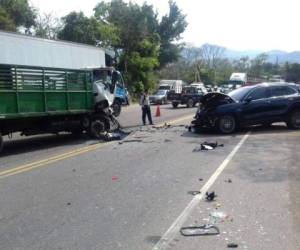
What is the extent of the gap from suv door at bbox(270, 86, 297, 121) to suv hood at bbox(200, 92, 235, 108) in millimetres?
1530

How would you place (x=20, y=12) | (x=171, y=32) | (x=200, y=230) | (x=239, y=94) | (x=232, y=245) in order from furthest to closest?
(x=171, y=32) < (x=20, y=12) < (x=239, y=94) < (x=200, y=230) < (x=232, y=245)

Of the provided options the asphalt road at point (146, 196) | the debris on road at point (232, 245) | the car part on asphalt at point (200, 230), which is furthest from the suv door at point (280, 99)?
the debris on road at point (232, 245)

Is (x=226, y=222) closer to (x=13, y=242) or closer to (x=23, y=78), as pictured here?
(x=13, y=242)

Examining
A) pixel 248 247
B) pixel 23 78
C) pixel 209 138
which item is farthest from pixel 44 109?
pixel 248 247

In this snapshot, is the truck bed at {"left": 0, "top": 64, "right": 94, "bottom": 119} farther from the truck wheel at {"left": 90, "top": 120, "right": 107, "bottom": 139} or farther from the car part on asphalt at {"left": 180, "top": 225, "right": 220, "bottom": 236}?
the car part on asphalt at {"left": 180, "top": 225, "right": 220, "bottom": 236}

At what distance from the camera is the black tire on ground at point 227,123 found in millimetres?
17703

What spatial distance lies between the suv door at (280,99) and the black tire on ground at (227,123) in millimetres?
1534

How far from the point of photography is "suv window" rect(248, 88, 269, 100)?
60.1 feet

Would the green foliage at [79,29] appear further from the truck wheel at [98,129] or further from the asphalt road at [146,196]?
the asphalt road at [146,196]

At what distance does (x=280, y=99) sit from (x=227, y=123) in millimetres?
2258

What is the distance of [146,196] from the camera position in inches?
310

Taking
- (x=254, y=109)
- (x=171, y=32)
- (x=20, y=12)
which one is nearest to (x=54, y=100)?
(x=254, y=109)

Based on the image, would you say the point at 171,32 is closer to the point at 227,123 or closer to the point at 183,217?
the point at 227,123

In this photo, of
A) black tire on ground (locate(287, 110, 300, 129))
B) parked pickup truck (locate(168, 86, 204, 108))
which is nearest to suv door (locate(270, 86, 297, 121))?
black tire on ground (locate(287, 110, 300, 129))
